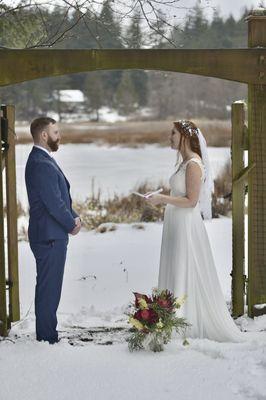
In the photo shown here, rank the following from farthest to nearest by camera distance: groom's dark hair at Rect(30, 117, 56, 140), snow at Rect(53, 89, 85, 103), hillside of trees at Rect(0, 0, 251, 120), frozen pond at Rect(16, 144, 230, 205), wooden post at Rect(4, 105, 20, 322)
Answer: snow at Rect(53, 89, 85, 103)
hillside of trees at Rect(0, 0, 251, 120)
frozen pond at Rect(16, 144, 230, 205)
wooden post at Rect(4, 105, 20, 322)
groom's dark hair at Rect(30, 117, 56, 140)

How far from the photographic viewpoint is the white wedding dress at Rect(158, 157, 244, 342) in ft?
18.5

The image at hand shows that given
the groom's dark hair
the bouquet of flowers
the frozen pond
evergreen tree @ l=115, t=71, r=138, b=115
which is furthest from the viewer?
evergreen tree @ l=115, t=71, r=138, b=115

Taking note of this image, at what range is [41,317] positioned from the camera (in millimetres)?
5559

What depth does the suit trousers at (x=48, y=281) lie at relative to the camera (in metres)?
5.48

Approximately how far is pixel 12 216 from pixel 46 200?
91 centimetres

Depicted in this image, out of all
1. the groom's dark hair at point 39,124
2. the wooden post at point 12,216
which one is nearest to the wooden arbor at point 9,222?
the wooden post at point 12,216

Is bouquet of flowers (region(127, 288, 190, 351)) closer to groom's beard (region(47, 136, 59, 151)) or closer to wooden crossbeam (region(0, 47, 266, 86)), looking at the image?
groom's beard (region(47, 136, 59, 151))

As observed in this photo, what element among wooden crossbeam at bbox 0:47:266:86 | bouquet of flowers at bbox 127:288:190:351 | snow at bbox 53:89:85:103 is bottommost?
bouquet of flowers at bbox 127:288:190:351

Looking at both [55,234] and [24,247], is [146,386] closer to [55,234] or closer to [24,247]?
[55,234]

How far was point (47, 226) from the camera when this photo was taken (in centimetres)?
542

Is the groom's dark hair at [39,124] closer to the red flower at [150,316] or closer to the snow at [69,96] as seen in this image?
the red flower at [150,316]

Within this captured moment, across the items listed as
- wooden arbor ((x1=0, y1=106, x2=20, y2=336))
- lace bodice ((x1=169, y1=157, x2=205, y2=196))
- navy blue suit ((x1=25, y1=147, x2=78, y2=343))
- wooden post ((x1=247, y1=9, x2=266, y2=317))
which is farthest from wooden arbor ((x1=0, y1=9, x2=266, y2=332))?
navy blue suit ((x1=25, y1=147, x2=78, y2=343))

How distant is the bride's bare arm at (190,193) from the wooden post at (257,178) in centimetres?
66

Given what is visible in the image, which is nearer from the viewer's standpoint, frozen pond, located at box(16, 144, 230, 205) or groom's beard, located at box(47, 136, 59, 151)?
groom's beard, located at box(47, 136, 59, 151)
